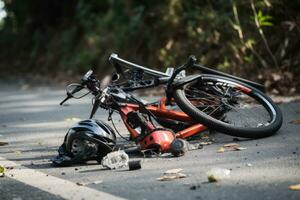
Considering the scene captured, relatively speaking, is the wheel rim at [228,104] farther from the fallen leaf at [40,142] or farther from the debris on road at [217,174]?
the fallen leaf at [40,142]

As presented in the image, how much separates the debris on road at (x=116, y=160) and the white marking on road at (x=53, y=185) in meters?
0.51

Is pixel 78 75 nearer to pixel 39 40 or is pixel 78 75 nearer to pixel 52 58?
pixel 52 58

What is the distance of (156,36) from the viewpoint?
1648cm

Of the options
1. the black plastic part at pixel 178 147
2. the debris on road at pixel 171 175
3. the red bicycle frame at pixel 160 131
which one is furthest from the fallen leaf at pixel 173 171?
the red bicycle frame at pixel 160 131

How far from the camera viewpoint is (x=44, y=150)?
284 inches

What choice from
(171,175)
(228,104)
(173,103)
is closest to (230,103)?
(228,104)

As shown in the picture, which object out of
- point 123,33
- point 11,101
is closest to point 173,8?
point 123,33

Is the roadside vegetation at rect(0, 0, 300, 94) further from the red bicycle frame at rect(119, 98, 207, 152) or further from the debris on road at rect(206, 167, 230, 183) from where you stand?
the debris on road at rect(206, 167, 230, 183)

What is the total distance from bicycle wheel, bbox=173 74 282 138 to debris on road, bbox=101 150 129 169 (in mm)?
1021

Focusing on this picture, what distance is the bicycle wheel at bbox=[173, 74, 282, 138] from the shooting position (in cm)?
675

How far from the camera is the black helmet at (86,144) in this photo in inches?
240

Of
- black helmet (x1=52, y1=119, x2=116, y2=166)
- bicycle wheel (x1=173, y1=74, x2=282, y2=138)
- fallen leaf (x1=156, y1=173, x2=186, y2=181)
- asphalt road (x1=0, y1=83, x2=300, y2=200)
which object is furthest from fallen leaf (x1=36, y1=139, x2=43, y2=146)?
fallen leaf (x1=156, y1=173, x2=186, y2=181)

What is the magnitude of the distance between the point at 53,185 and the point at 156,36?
37.6 feet

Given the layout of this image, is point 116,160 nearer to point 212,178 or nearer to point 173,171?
point 173,171
